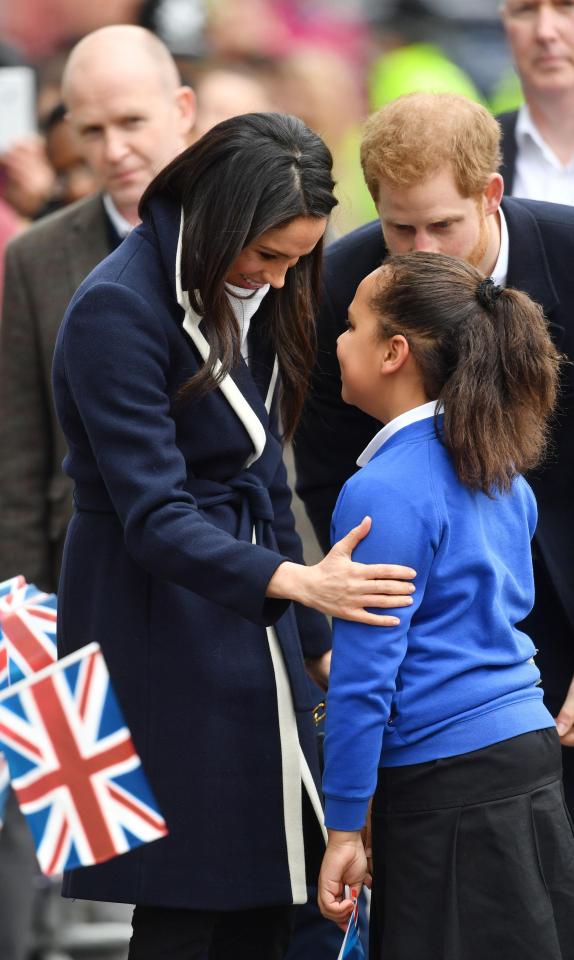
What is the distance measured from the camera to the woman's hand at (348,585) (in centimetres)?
246

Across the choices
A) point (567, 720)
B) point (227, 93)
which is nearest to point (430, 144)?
point (567, 720)

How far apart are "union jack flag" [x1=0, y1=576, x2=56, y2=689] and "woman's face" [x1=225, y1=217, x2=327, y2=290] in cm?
64

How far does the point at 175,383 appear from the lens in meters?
2.62

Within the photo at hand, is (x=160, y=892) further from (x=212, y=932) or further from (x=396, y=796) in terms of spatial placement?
(x=396, y=796)

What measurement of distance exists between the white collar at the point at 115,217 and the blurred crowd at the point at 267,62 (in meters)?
0.84

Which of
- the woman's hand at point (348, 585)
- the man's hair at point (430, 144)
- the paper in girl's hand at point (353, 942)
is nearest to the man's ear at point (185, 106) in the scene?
the man's hair at point (430, 144)

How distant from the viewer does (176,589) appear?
2.66m

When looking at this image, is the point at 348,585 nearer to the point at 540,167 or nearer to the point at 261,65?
the point at 540,167

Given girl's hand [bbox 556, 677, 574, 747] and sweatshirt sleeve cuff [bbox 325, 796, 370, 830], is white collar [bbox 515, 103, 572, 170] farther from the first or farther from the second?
sweatshirt sleeve cuff [bbox 325, 796, 370, 830]

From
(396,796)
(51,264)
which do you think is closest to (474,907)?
(396,796)

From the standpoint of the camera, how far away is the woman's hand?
2465 mm

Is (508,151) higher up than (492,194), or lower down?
lower down

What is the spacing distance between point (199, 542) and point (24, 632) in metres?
0.40

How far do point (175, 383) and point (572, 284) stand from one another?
0.91m
